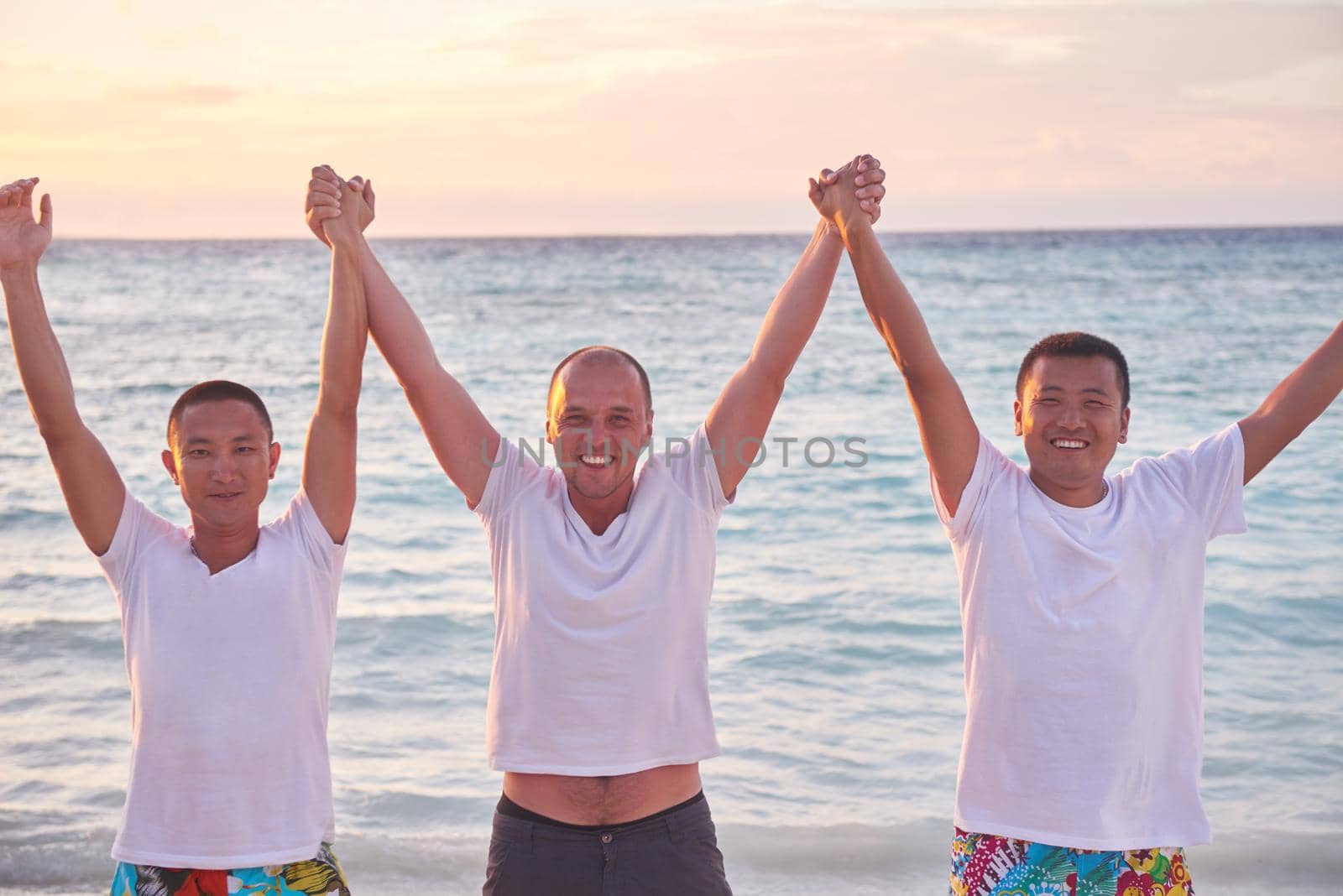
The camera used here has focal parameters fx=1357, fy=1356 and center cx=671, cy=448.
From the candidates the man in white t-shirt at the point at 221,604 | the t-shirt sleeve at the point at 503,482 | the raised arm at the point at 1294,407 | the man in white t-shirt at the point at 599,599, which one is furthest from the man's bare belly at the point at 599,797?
the raised arm at the point at 1294,407

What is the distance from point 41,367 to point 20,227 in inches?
15.6

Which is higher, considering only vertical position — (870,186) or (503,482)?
(870,186)

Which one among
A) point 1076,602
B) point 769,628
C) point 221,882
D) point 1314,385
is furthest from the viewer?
point 769,628

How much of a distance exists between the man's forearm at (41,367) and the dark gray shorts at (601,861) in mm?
1446

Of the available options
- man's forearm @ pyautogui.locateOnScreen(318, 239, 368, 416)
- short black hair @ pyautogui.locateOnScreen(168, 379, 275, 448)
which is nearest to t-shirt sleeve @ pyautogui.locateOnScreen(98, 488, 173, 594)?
short black hair @ pyautogui.locateOnScreen(168, 379, 275, 448)

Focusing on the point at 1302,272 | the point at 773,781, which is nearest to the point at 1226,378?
the point at 773,781

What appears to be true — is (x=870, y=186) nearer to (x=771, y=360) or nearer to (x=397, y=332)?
(x=771, y=360)

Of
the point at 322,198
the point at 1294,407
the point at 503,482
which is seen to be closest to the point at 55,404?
the point at 322,198

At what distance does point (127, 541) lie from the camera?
3.29 m

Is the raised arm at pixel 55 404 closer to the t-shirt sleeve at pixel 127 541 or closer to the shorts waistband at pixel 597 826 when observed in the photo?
the t-shirt sleeve at pixel 127 541

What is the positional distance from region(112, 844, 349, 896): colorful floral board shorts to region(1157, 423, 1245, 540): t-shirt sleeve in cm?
229

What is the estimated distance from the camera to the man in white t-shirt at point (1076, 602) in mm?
3121

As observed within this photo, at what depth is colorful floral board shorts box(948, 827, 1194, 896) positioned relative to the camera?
3.11 meters

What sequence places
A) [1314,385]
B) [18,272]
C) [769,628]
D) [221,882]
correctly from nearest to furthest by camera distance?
[221,882] < [18,272] < [1314,385] < [769,628]
